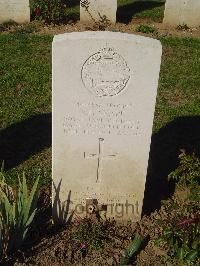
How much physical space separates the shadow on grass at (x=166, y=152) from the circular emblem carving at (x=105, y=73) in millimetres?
1695

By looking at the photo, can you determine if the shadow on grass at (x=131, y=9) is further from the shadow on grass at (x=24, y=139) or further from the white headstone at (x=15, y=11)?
the shadow on grass at (x=24, y=139)

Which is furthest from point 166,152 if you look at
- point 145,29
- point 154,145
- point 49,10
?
point 49,10

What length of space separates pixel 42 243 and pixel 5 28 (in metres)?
6.92

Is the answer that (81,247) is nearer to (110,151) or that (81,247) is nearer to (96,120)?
(110,151)

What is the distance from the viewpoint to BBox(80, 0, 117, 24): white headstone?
1068 centimetres

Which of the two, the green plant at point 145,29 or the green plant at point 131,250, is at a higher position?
the green plant at point 145,29

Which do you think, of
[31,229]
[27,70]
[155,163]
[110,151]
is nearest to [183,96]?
[155,163]

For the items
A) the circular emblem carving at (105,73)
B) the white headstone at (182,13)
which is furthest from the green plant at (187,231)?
the white headstone at (182,13)

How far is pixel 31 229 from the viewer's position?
188 inches

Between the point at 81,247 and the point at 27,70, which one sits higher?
the point at 27,70

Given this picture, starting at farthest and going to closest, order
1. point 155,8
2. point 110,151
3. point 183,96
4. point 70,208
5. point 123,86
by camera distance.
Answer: point 155,8
point 183,96
point 70,208
point 110,151
point 123,86

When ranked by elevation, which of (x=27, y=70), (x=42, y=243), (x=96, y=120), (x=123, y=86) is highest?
(x=123, y=86)

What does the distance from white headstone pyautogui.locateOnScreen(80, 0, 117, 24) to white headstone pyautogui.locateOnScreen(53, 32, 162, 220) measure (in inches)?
263

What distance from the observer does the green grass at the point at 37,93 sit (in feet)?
20.5
